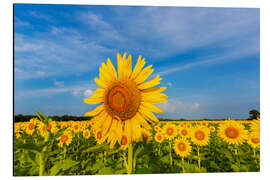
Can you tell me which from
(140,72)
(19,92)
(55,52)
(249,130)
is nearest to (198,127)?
(249,130)

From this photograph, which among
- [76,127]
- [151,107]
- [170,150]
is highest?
[151,107]

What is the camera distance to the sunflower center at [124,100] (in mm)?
2314

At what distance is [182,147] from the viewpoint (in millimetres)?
3277

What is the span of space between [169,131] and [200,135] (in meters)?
0.51

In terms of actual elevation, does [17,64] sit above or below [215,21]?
below

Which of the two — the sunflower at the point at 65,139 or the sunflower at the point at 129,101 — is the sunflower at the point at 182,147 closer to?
the sunflower at the point at 129,101

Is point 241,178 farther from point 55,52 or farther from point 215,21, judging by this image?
point 55,52

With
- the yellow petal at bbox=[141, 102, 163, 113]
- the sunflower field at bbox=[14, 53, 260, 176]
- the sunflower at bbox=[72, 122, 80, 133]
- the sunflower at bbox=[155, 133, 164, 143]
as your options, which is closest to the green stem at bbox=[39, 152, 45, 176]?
the sunflower field at bbox=[14, 53, 260, 176]

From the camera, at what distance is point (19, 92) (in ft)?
10.7

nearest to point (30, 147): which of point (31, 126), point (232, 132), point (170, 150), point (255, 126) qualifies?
point (31, 126)

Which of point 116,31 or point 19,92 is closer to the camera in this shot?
point 19,92

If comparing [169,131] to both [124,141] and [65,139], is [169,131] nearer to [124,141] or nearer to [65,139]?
[124,141]
